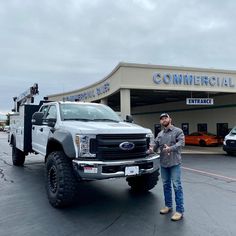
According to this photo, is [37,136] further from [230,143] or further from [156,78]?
[230,143]

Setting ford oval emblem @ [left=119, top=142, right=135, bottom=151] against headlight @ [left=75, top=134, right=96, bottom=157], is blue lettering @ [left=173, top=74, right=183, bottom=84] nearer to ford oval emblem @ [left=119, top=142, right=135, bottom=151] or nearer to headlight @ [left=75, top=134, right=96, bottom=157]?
ford oval emblem @ [left=119, top=142, right=135, bottom=151]

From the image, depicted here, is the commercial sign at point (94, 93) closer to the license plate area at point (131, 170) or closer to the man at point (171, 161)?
the license plate area at point (131, 170)

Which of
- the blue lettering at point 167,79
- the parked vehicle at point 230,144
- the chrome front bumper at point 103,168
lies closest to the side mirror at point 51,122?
the chrome front bumper at point 103,168

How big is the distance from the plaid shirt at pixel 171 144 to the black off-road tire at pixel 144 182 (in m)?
1.32

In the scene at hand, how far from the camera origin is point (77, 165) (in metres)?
5.47

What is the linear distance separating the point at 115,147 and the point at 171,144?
1.04 m

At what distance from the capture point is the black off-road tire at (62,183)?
5629 millimetres

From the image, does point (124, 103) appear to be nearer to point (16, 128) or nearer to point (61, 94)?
point (16, 128)

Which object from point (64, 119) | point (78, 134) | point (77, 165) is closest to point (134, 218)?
point (77, 165)

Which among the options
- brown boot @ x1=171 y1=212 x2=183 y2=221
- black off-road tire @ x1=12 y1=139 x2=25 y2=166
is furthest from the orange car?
brown boot @ x1=171 y1=212 x2=183 y2=221

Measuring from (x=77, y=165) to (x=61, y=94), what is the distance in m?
29.1

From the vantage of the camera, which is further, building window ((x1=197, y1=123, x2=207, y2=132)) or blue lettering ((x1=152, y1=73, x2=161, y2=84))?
building window ((x1=197, y1=123, x2=207, y2=132))

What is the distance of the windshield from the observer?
23.0 ft

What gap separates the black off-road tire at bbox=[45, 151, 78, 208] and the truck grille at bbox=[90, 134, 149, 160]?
2.09 ft
